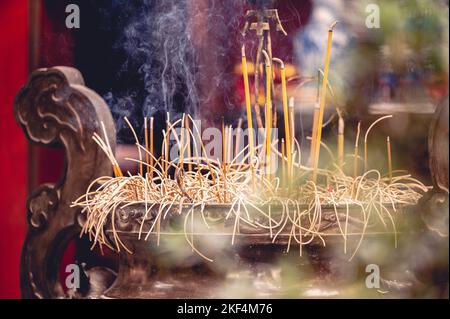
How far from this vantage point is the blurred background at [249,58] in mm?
1089

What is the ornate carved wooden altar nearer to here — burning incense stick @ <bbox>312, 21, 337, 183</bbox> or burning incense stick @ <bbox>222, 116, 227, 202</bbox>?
burning incense stick @ <bbox>222, 116, 227, 202</bbox>

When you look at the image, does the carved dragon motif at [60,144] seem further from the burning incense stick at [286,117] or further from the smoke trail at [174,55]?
the burning incense stick at [286,117]

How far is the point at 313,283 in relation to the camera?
1.01 m

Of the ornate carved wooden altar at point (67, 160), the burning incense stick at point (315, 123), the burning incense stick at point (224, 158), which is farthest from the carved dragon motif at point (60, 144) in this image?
the burning incense stick at point (315, 123)

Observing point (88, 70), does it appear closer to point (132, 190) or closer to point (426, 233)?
point (132, 190)

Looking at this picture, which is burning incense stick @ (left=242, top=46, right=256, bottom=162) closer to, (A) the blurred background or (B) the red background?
(A) the blurred background

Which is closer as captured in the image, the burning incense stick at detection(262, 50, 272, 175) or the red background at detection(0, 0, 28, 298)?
the burning incense stick at detection(262, 50, 272, 175)

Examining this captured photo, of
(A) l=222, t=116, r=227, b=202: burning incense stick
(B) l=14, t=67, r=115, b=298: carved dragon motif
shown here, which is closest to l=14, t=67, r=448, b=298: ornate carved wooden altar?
(B) l=14, t=67, r=115, b=298: carved dragon motif

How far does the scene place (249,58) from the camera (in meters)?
1.11

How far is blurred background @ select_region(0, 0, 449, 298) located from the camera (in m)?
1.09

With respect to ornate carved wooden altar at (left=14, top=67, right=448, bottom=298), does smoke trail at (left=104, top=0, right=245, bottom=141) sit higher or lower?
higher

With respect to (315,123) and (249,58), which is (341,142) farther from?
(249,58)
